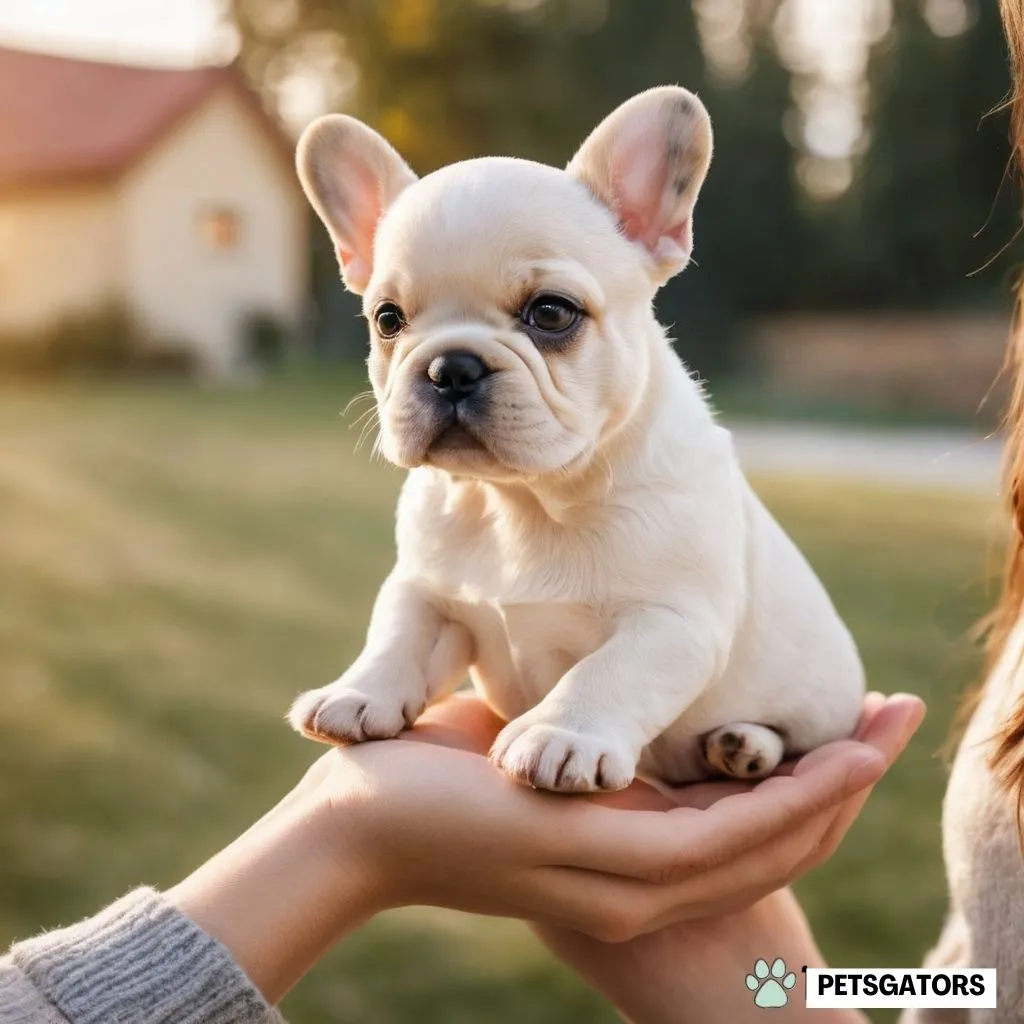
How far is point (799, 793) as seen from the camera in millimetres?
1283

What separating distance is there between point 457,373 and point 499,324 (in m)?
0.07

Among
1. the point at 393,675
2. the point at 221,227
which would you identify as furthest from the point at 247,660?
the point at 221,227

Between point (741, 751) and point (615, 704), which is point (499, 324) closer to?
point (615, 704)

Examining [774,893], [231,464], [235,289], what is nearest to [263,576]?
[231,464]

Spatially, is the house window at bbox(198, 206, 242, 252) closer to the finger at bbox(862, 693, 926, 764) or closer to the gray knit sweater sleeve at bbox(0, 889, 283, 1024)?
the finger at bbox(862, 693, 926, 764)

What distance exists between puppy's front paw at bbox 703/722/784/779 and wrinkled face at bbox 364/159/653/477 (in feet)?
1.20

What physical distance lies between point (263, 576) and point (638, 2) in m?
9.16

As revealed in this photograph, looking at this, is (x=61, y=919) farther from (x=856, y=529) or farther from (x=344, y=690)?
(x=856, y=529)

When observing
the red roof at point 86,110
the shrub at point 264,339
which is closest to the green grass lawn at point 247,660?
the red roof at point 86,110

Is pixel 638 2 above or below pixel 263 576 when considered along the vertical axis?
above

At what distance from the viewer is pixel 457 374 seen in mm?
1167

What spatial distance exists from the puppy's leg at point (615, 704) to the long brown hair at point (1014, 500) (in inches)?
12.5

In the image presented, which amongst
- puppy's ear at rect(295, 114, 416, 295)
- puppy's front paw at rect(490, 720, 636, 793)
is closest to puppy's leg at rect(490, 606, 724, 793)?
puppy's front paw at rect(490, 720, 636, 793)

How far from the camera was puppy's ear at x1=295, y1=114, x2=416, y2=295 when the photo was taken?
1345 millimetres
